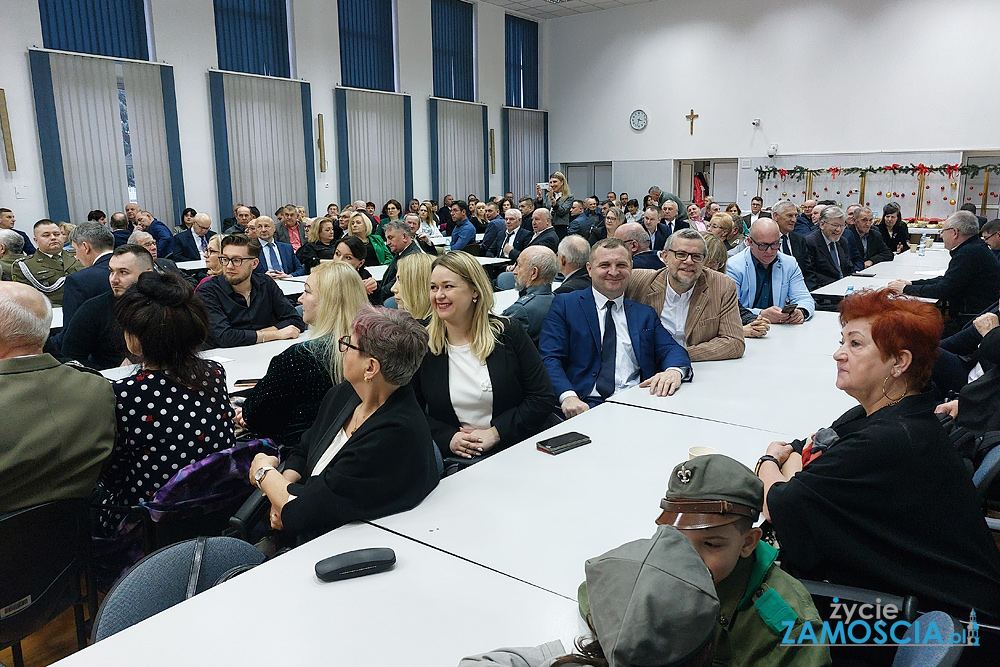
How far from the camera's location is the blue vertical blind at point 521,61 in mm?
17328

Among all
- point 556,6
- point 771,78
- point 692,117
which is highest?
point 556,6

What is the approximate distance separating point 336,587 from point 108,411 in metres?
1.11

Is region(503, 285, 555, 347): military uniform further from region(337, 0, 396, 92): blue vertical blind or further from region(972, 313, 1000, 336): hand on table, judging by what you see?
region(337, 0, 396, 92): blue vertical blind

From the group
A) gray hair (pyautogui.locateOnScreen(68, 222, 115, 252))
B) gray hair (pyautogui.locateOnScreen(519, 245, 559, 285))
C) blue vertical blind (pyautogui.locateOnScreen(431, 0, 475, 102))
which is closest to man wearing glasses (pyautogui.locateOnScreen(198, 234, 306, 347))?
gray hair (pyautogui.locateOnScreen(68, 222, 115, 252))

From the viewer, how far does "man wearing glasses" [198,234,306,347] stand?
14.3 ft

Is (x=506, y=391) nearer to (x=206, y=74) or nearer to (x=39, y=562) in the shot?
(x=39, y=562)

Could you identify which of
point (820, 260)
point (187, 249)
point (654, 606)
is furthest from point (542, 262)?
point (187, 249)

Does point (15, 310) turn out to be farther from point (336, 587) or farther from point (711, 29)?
point (711, 29)

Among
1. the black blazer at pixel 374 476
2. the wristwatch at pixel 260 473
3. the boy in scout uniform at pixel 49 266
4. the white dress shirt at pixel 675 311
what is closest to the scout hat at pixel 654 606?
the black blazer at pixel 374 476

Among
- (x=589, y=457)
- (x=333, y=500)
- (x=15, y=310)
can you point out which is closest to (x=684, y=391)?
(x=589, y=457)

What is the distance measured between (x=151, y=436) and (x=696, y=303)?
2.85m

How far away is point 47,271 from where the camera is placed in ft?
20.2

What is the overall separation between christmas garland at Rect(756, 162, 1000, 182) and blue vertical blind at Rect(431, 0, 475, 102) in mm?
7089

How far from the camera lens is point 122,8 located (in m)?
10.6
